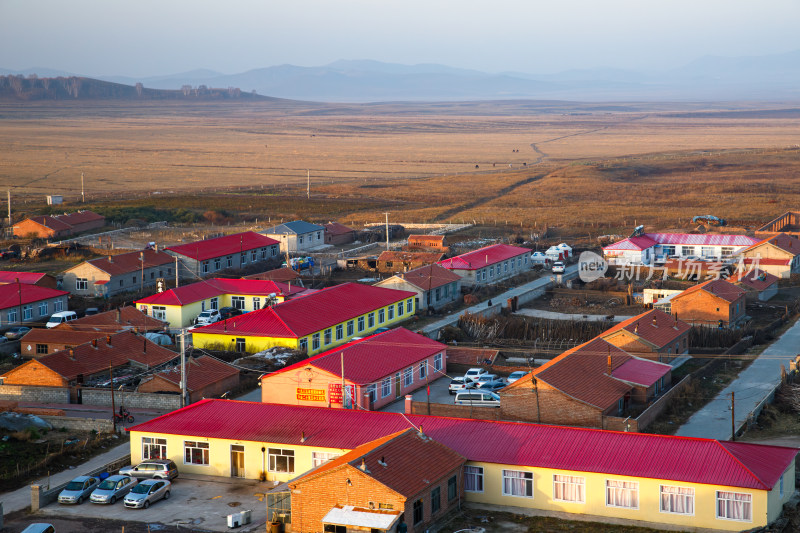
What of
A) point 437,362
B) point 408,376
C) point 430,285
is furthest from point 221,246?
point 408,376

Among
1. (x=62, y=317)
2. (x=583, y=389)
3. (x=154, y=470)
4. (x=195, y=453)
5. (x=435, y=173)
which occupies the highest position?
(x=583, y=389)

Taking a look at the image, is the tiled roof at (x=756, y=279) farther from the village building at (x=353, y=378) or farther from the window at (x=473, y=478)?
the window at (x=473, y=478)

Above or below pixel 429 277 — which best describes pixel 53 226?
below

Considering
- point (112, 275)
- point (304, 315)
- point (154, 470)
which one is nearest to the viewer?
point (154, 470)

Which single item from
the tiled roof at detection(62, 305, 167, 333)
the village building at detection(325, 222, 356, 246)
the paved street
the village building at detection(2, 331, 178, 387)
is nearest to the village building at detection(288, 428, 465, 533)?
the paved street

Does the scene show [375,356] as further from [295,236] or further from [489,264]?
[295,236]

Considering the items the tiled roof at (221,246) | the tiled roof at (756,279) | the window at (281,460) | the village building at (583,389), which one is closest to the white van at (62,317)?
the tiled roof at (221,246)
